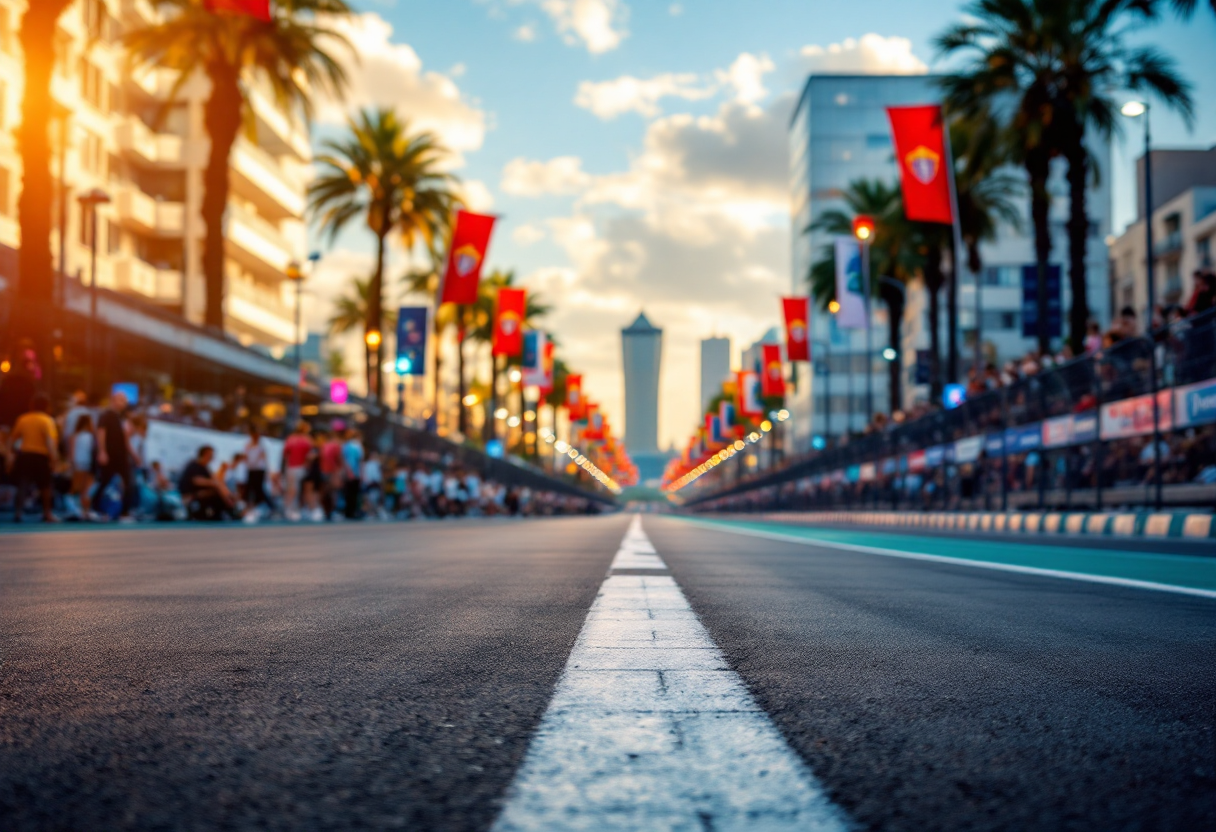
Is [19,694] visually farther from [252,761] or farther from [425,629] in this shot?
[425,629]

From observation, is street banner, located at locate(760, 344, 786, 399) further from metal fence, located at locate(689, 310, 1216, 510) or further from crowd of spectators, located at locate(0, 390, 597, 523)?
metal fence, located at locate(689, 310, 1216, 510)

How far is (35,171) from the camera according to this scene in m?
20.2

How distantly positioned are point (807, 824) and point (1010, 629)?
2.83 meters

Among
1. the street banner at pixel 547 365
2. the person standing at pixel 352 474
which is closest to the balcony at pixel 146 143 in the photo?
the street banner at pixel 547 365

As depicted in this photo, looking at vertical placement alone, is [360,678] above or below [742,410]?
below

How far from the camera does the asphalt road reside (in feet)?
5.53

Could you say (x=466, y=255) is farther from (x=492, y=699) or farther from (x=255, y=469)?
(x=492, y=699)

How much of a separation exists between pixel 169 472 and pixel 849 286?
971 inches

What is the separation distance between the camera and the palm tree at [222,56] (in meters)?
31.9

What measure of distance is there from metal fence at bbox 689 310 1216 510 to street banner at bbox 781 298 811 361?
81.0 feet

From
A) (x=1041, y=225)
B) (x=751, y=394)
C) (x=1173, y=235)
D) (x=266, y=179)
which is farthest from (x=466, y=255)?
(x=1173, y=235)

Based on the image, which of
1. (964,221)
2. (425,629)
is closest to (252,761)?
(425,629)

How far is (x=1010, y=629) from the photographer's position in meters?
4.14

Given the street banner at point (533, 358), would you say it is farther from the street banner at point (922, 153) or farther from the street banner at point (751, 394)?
the street banner at point (922, 153)
